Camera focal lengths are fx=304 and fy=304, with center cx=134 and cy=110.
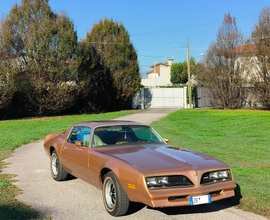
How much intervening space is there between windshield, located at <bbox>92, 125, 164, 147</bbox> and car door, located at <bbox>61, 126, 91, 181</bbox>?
0.26m

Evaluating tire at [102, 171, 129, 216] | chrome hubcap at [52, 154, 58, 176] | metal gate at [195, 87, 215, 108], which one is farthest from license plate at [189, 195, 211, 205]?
metal gate at [195, 87, 215, 108]

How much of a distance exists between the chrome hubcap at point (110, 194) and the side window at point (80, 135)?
1221 millimetres

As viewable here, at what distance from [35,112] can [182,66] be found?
41.9 meters

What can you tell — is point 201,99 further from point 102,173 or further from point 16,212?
point 16,212

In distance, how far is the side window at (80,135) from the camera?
6.02m

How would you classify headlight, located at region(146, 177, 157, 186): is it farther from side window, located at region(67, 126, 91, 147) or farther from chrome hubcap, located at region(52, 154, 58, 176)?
chrome hubcap, located at region(52, 154, 58, 176)

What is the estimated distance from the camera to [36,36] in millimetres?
22609

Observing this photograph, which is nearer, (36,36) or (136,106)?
(36,36)

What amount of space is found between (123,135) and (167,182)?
1.89 meters

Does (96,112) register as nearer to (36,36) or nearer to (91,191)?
(36,36)

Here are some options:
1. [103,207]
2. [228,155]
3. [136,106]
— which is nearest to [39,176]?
[103,207]

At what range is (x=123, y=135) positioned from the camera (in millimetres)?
5965

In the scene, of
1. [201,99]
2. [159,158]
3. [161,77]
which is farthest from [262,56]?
[161,77]

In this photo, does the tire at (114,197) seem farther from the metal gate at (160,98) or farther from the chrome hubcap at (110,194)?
the metal gate at (160,98)
